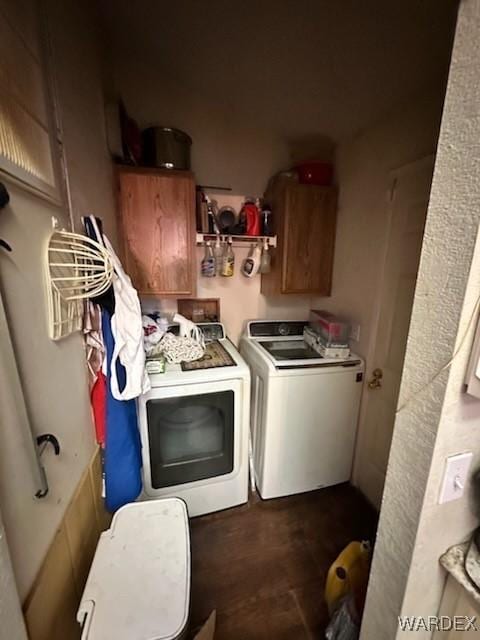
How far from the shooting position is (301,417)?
1.71 m

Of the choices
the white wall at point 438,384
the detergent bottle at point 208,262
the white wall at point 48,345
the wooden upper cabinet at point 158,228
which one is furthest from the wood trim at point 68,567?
the detergent bottle at point 208,262

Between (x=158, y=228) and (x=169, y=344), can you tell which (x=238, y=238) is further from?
(x=169, y=344)

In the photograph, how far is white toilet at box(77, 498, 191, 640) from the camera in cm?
78

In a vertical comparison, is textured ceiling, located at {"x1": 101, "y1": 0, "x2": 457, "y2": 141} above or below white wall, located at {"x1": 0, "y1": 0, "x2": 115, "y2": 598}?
above

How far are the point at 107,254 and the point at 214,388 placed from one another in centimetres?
90

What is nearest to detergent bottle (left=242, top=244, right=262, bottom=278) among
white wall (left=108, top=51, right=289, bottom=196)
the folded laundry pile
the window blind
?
white wall (left=108, top=51, right=289, bottom=196)

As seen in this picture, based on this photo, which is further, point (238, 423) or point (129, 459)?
point (238, 423)

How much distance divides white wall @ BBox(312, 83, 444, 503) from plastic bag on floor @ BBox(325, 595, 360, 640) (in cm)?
90

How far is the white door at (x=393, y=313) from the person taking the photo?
142cm

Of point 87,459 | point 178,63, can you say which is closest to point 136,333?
point 87,459

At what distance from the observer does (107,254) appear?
98 cm

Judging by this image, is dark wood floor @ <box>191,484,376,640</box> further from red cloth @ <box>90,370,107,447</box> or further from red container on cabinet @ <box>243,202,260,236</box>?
red container on cabinet @ <box>243,202,260,236</box>

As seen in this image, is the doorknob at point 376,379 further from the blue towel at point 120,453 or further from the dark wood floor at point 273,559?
the blue towel at point 120,453

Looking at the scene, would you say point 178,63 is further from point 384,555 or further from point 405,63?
point 384,555
